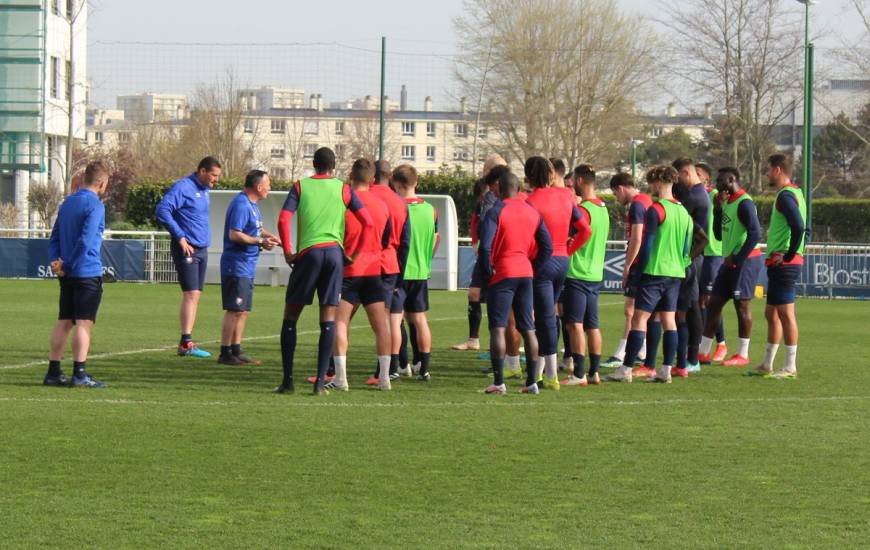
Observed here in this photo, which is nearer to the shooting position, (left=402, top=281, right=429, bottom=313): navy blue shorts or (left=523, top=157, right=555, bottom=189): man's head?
(left=523, top=157, right=555, bottom=189): man's head

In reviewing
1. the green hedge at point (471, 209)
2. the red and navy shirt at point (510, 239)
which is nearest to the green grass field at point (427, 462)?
the red and navy shirt at point (510, 239)

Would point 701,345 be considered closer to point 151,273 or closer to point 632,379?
point 632,379

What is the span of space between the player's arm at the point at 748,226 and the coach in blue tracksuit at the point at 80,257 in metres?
6.01

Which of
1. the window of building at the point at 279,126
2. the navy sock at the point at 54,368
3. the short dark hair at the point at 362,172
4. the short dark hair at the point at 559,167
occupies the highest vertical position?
the window of building at the point at 279,126

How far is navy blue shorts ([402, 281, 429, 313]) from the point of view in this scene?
40.4 feet

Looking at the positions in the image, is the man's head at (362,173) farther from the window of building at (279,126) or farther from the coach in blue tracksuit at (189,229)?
the window of building at (279,126)

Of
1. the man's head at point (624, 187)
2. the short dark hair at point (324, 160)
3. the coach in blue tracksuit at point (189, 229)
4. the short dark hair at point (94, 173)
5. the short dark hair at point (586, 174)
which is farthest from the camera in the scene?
the coach in blue tracksuit at point (189, 229)

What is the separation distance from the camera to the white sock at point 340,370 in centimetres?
1107

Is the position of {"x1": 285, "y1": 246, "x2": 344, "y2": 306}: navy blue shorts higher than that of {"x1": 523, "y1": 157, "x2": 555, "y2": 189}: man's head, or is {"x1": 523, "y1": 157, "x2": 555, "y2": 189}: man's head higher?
{"x1": 523, "y1": 157, "x2": 555, "y2": 189}: man's head

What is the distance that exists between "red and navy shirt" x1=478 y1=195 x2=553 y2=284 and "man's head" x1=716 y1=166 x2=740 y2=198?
3.26m

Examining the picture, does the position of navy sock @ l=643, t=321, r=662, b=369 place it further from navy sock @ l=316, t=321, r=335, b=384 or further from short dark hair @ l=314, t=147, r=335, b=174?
short dark hair @ l=314, t=147, r=335, b=174

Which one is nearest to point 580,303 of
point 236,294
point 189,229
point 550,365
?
point 550,365

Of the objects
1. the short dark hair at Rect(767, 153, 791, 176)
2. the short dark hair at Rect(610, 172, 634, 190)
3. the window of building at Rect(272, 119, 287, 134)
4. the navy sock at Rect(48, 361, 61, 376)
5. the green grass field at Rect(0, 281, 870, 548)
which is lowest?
the green grass field at Rect(0, 281, 870, 548)

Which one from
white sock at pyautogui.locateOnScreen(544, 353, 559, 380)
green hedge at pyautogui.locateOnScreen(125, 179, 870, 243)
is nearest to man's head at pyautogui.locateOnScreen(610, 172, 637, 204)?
white sock at pyautogui.locateOnScreen(544, 353, 559, 380)
